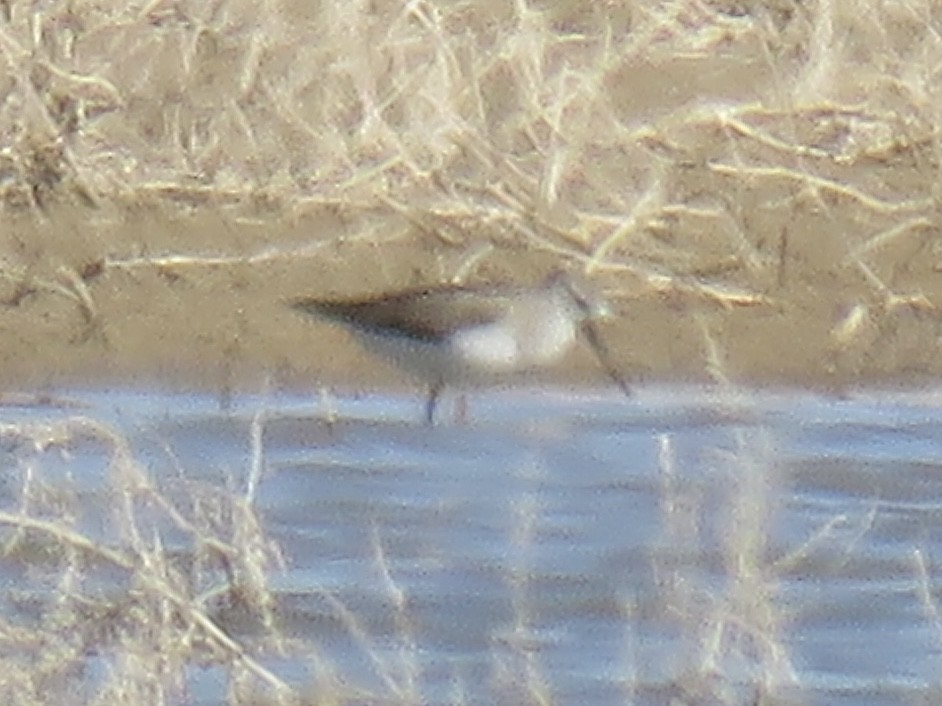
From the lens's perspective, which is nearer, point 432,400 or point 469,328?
point 432,400

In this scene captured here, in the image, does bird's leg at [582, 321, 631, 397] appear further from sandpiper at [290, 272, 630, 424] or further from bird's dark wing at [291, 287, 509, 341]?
bird's dark wing at [291, 287, 509, 341]

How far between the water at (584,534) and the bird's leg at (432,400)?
43 mm

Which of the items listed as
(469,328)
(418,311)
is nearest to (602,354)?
(469,328)

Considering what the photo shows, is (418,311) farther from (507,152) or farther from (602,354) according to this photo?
(507,152)

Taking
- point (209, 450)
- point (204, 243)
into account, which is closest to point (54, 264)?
point (204, 243)

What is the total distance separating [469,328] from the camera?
941cm

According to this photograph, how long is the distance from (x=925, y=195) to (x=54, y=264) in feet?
7.60

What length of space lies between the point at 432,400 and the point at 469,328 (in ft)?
0.94

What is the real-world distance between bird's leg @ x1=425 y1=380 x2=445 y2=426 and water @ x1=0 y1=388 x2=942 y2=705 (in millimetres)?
43

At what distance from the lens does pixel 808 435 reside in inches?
348

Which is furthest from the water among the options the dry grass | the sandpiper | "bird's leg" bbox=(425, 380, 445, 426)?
the dry grass

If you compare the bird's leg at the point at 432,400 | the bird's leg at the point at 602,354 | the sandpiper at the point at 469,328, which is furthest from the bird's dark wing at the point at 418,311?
the bird's leg at the point at 602,354

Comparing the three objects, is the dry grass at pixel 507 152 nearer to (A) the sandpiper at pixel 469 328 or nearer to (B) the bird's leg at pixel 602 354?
(B) the bird's leg at pixel 602 354

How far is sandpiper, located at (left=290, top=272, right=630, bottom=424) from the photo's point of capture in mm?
9266
